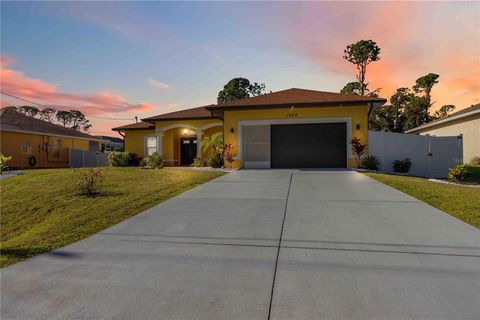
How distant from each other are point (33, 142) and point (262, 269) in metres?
25.6

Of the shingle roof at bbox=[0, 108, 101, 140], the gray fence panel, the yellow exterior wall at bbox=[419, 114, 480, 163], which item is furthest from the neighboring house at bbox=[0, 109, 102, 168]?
the yellow exterior wall at bbox=[419, 114, 480, 163]

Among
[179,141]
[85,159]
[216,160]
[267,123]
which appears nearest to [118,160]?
[179,141]

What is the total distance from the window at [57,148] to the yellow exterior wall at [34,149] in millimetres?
196

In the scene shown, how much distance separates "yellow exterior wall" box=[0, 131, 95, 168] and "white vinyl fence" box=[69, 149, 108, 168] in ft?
3.65

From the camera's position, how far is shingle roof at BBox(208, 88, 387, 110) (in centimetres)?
1385

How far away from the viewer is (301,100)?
576 inches

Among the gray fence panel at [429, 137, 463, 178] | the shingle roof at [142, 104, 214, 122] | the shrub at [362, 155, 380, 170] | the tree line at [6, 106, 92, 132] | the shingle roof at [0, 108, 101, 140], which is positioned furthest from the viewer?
the tree line at [6, 106, 92, 132]

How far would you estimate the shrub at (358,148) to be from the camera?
13.8m

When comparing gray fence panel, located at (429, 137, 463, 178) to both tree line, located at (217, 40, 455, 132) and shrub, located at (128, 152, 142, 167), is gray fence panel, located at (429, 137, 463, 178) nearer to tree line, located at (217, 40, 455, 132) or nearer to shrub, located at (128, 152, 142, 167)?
shrub, located at (128, 152, 142, 167)

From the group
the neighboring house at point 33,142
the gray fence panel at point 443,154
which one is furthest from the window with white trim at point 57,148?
the gray fence panel at point 443,154

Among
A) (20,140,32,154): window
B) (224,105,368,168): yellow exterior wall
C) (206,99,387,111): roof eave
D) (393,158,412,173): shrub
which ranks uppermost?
(206,99,387,111): roof eave

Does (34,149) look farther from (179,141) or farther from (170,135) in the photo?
(179,141)

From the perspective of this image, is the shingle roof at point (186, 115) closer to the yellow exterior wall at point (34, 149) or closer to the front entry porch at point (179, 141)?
the front entry porch at point (179, 141)

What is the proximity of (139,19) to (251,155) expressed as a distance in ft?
28.4
